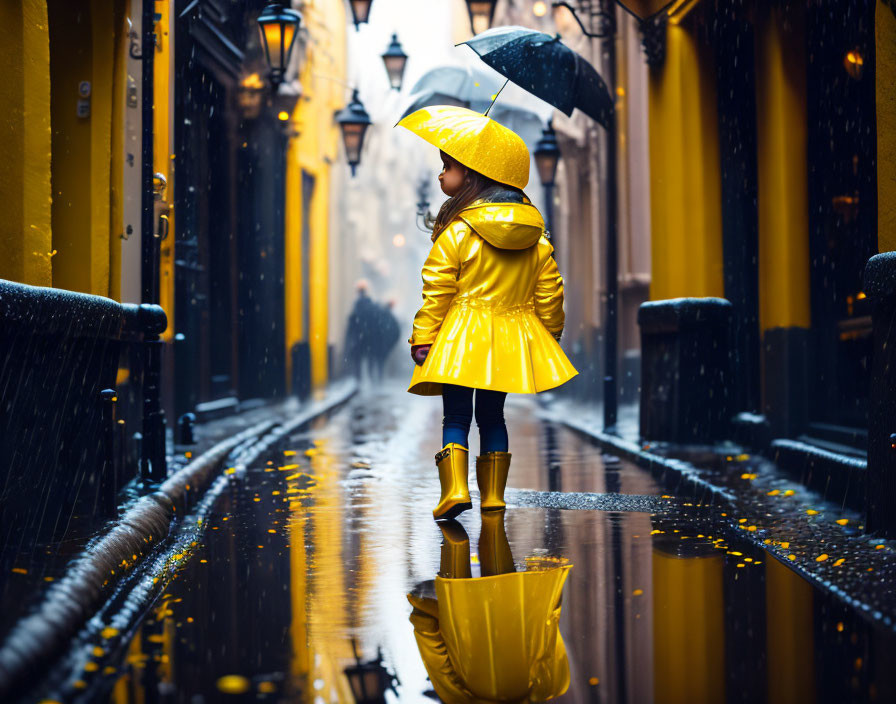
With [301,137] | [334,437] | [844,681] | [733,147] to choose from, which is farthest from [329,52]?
[844,681]

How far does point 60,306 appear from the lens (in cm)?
494

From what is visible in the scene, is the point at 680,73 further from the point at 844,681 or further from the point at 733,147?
the point at 844,681

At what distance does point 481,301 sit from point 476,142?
0.81 m

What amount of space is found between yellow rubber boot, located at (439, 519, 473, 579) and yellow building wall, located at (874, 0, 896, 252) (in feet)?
7.32

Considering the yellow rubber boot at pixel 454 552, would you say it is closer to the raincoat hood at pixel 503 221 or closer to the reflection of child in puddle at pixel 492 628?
the reflection of child in puddle at pixel 492 628

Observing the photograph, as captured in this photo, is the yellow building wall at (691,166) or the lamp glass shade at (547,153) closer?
the yellow building wall at (691,166)

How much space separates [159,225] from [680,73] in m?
4.45

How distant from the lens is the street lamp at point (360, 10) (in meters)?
13.5

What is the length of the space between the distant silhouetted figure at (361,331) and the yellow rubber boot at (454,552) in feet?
79.4

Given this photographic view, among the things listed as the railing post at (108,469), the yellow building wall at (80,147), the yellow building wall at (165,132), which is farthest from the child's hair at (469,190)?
the yellow building wall at (165,132)

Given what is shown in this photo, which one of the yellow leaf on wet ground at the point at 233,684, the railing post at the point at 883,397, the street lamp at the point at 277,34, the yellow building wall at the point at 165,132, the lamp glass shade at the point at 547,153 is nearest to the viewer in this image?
the yellow leaf on wet ground at the point at 233,684

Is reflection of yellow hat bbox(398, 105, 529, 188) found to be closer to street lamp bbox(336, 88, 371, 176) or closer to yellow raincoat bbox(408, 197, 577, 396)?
yellow raincoat bbox(408, 197, 577, 396)

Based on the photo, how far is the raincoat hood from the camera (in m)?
6.18

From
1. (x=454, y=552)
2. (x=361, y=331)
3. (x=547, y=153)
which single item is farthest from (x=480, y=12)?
(x=361, y=331)
